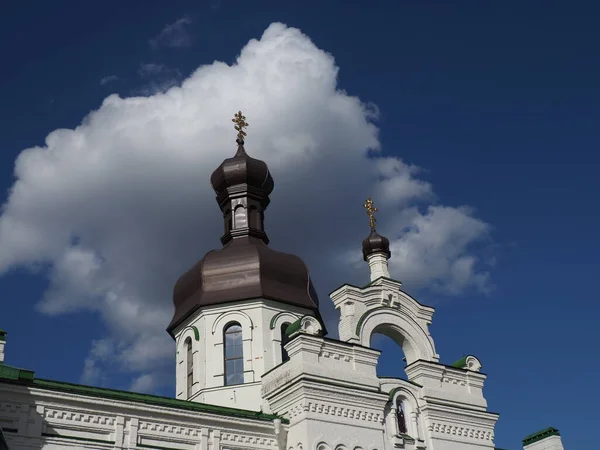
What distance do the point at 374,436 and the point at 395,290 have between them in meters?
4.46

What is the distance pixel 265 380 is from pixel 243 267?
4.36 meters

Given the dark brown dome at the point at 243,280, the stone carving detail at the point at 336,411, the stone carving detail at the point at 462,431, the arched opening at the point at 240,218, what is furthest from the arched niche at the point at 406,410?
the arched opening at the point at 240,218

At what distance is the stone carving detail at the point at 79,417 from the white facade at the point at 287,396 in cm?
2

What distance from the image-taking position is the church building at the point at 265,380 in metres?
16.1

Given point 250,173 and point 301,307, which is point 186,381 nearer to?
point 301,307

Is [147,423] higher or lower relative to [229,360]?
lower

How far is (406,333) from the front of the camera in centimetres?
2177

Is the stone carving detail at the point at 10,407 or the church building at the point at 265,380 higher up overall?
the church building at the point at 265,380

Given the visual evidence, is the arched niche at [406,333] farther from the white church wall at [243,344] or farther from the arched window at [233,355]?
the arched window at [233,355]

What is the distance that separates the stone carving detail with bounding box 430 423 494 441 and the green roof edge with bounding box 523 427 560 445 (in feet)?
10.9

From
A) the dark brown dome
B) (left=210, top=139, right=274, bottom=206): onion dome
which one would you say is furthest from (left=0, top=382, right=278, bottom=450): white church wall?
(left=210, top=139, right=274, bottom=206): onion dome

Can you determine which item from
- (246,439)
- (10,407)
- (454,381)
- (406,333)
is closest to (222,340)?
(246,439)

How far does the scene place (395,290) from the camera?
21.9 m

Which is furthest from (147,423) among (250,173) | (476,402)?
(250,173)
